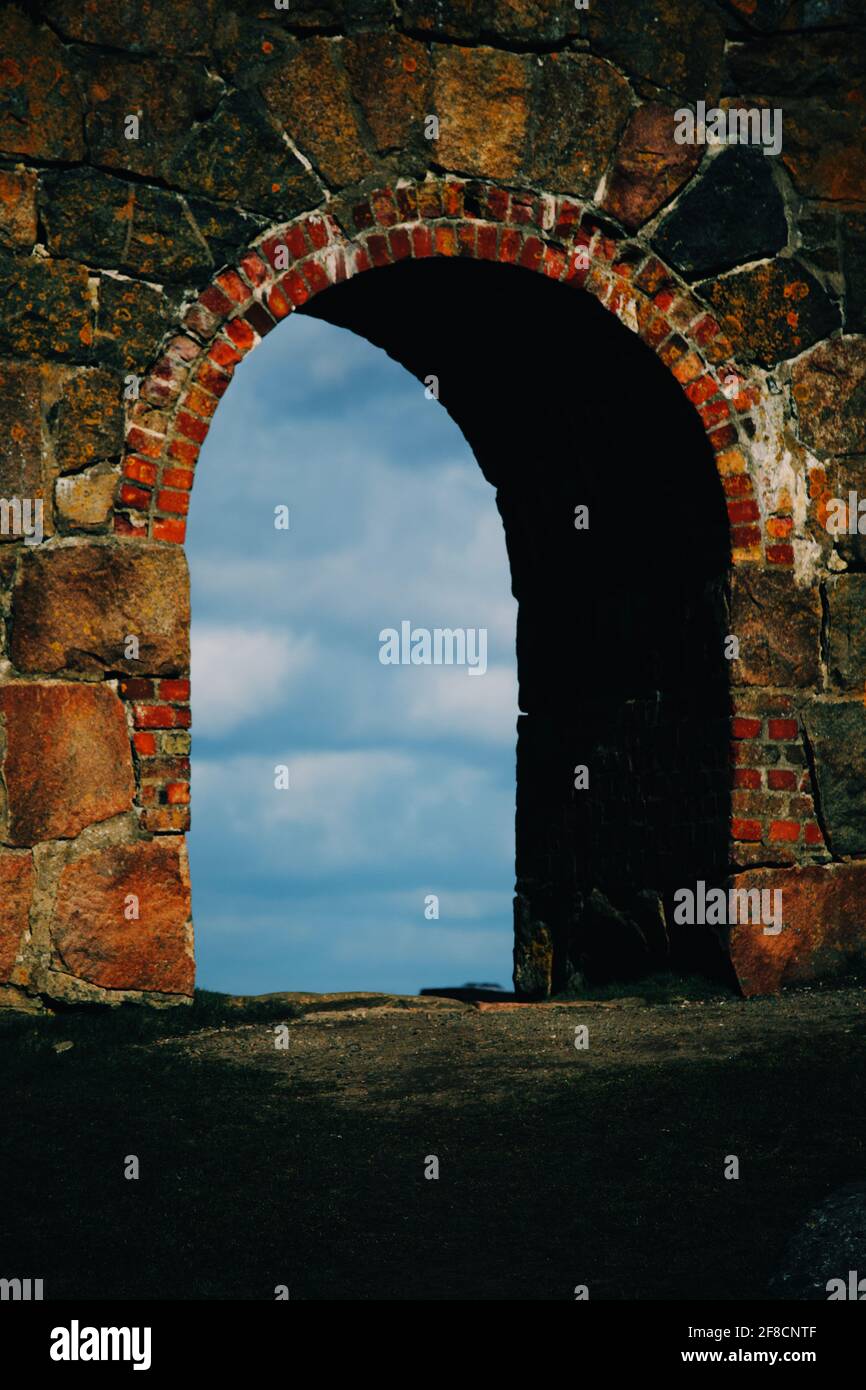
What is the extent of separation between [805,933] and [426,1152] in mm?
2355

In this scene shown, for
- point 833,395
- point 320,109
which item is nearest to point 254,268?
point 320,109

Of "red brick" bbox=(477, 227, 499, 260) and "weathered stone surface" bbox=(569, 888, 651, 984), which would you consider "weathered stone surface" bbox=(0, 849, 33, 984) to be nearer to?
"weathered stone surface" bbox=(569, 888, 651, 984)

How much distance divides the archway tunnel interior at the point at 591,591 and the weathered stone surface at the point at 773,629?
3.2 inches

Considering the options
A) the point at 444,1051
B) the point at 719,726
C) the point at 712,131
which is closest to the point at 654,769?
the point at 719,726

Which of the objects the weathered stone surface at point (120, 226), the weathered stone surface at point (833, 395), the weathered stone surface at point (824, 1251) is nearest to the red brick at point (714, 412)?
the weathered stone surface at point (833, 395)

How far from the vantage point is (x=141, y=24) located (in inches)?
220

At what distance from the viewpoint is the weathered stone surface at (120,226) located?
544 cm

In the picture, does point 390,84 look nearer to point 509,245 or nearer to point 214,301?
point 509,245

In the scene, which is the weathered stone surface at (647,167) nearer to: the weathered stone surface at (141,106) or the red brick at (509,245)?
the red brick at (509,245)

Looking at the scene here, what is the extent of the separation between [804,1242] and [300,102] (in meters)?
4.06

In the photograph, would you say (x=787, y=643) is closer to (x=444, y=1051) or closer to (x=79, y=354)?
(x=444, y=1051)

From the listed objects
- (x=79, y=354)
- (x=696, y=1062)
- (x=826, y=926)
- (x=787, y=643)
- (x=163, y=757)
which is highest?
(x=79, y=354)

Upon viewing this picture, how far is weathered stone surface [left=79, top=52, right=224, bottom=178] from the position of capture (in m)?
5.50
